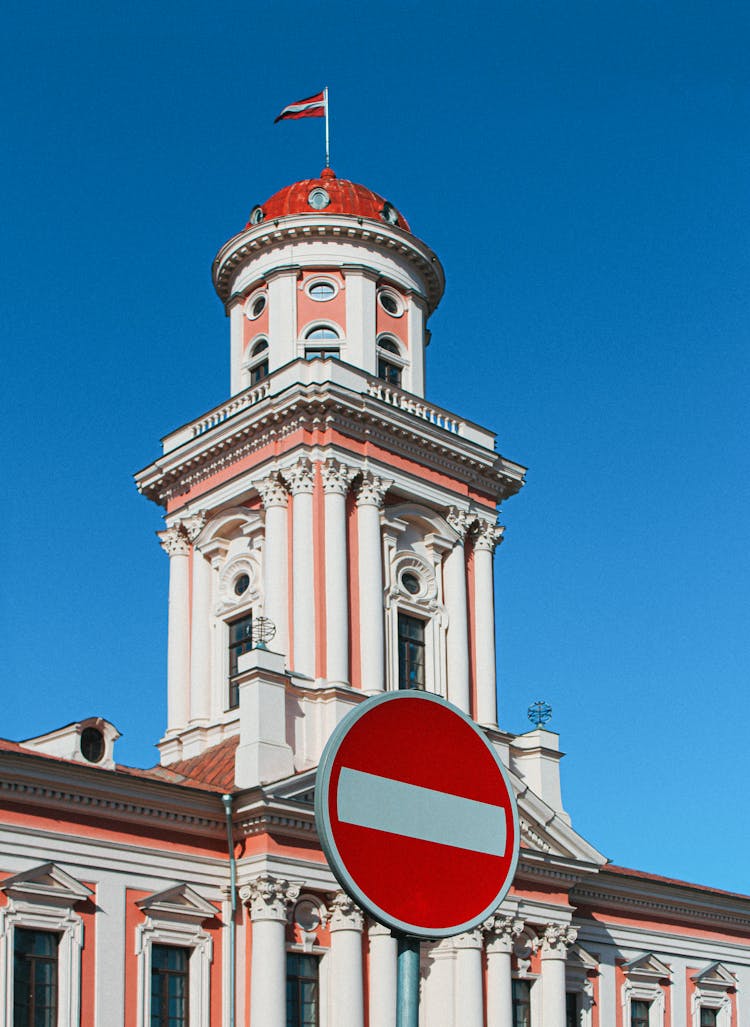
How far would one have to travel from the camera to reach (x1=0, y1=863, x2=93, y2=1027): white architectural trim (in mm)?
21250

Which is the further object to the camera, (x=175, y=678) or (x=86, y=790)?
(x=175, y=678)

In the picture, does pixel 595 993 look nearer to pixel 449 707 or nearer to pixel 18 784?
pixel 18 784

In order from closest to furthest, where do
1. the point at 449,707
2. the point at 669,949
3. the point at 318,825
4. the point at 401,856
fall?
the point at 318,825
the point at 401,856
the point at 449,707
the point at 669,949

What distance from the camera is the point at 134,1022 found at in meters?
22.4

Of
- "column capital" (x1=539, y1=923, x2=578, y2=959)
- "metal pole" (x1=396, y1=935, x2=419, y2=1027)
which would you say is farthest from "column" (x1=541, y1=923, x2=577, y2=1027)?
"metal pole" (x1=396, y1=935, x2=419, y2=1027)

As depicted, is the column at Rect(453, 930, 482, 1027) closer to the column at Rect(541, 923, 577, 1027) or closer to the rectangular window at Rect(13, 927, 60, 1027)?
the column at Rect(541, 923, 577, 1027)

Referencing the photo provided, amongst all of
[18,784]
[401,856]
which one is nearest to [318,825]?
[401,856]

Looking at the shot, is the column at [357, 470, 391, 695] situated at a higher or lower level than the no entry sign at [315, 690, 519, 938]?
higher

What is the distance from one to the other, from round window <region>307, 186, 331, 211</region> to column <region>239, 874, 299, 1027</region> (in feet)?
53.4

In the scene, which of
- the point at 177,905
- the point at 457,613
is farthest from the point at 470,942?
the point at 457,613

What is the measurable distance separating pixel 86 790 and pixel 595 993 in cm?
1315

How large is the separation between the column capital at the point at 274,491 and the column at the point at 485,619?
4.79 m

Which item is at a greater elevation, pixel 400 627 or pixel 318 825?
pixel 400 627

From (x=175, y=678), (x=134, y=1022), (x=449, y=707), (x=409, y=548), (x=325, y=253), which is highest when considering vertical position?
(x=325, y=253)
